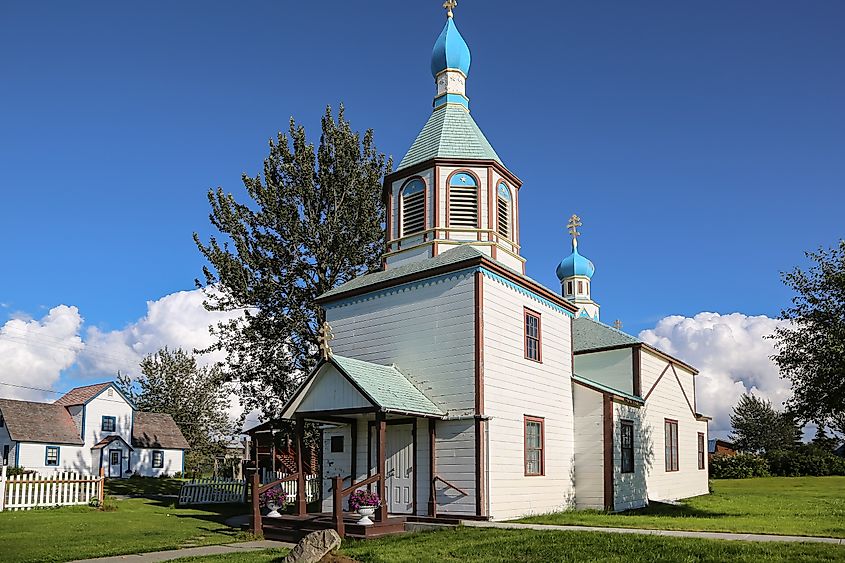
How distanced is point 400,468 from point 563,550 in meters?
6.92

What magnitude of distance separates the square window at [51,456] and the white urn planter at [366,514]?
40.7 metres

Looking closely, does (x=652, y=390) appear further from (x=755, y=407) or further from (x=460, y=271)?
(x=755, y=407)

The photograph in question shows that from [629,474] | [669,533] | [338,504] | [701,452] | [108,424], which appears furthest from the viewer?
[108,424]

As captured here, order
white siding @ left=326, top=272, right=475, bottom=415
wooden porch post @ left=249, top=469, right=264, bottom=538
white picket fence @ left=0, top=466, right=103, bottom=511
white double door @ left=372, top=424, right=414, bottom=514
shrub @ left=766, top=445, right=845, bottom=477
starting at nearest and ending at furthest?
wooden porch post @ left=249, top=469, right=264, bottom=538, white siding @ left=326, top=272, right=475, bottom=415, white double door @ left=372, top=424, right=414, bottom=514, white picket fence @ left=0, top=466, right=103, bottom=511, shrub @ left=766, top=445, right=845, bottom=477

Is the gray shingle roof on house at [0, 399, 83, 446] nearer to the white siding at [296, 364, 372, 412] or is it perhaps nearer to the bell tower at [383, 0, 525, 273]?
the bell tower at [383, 0, 525, 273]

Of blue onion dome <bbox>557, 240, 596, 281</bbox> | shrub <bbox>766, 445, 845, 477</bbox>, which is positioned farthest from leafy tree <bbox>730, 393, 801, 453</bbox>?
blue onion dome <bbox>557, 240, 596, 281</bbox>

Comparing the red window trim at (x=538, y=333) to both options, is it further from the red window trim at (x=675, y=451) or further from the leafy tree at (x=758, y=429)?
the leafy tree at (x=758, y=429)

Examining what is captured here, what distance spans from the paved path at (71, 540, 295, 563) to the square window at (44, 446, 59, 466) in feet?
128

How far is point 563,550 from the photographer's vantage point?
12867 millimetres

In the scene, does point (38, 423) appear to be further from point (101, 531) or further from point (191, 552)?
point (191, 552)

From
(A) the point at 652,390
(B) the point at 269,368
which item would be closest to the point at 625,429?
(A) the point at 652,390

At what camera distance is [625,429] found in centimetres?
2381

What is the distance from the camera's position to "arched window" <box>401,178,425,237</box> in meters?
22.0

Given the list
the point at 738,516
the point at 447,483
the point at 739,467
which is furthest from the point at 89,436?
the point at 738,516
